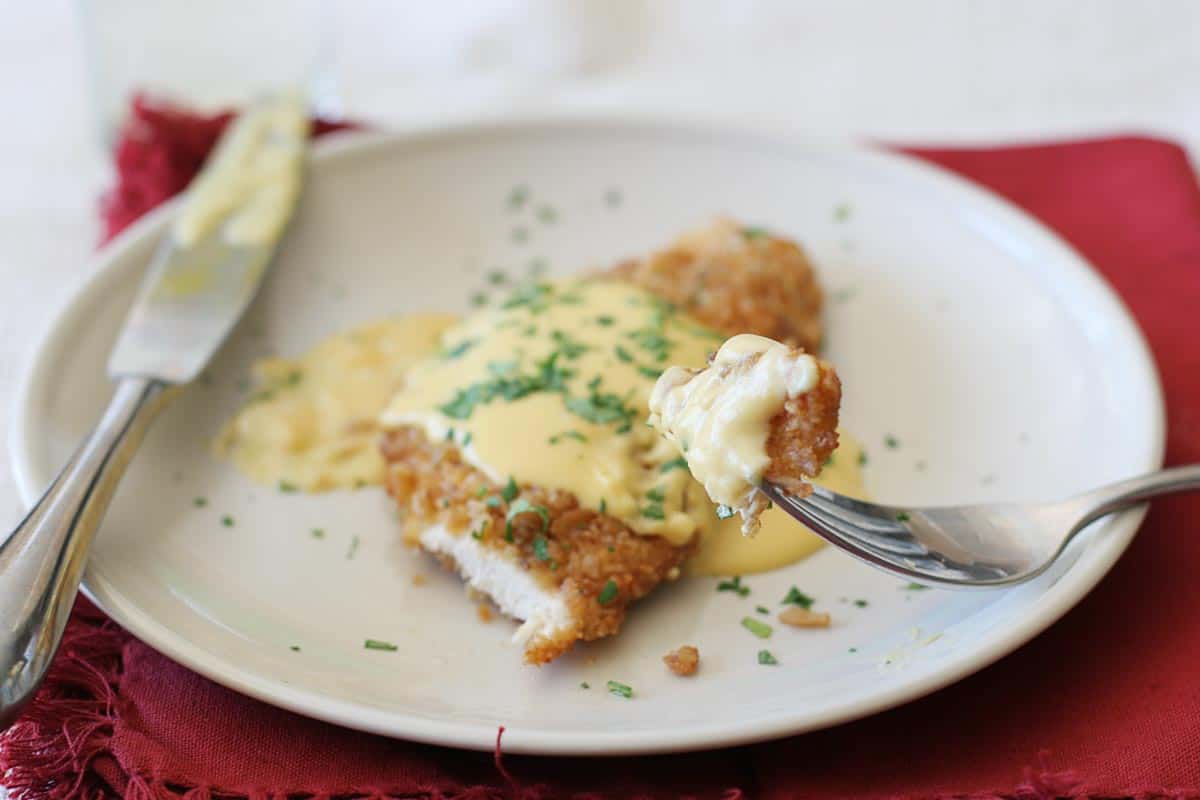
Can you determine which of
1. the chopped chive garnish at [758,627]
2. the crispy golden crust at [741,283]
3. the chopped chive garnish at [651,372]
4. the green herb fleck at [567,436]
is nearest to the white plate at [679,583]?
the chopped chive garnish at [758,627]

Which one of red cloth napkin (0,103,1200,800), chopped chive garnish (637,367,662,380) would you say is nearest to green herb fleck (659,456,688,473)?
chopped chive garnish (637,367,662,380)

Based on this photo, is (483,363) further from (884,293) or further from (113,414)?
(884,293)

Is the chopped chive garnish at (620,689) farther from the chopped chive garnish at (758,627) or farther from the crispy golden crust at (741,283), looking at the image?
the crispy golden crust at (741,283)

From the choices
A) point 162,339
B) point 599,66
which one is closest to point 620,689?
point 162,339

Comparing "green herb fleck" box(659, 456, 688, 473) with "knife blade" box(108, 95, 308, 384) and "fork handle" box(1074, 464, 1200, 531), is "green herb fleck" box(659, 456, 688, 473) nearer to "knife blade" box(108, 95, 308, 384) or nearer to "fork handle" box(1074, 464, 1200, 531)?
"fork handle" box(1074, 464, 1200, 531)

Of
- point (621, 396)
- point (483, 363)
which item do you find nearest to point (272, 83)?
point (483, 363)

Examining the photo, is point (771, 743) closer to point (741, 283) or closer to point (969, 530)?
point (969, 530)
